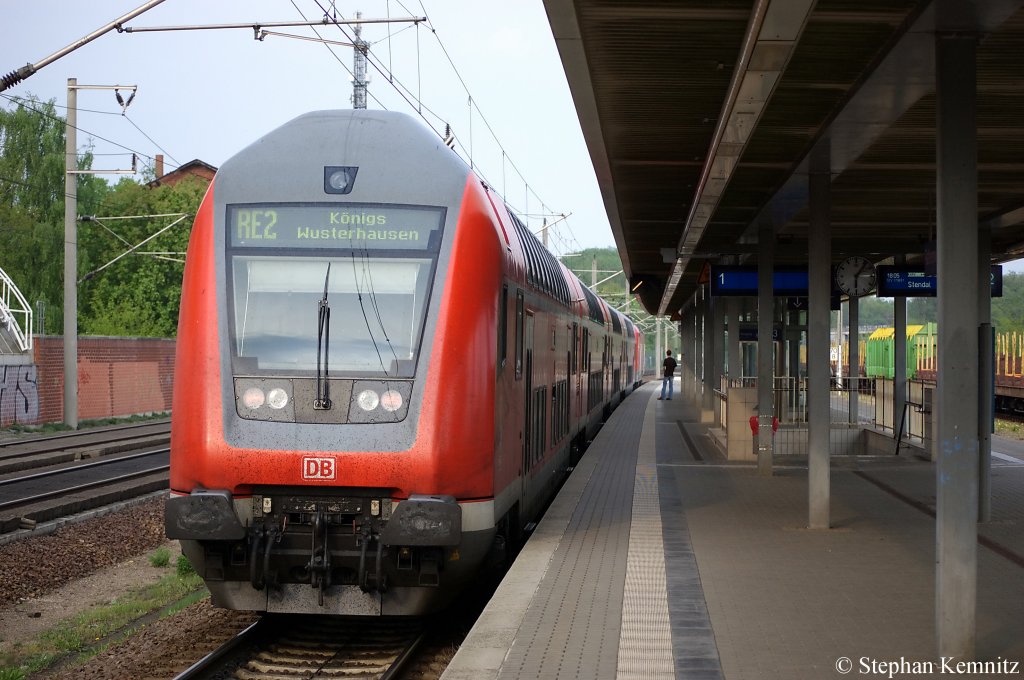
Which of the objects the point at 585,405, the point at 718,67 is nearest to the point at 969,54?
the point at 718,67

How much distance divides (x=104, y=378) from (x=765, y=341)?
2442 centimetres

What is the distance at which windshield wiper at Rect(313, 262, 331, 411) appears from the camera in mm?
7867

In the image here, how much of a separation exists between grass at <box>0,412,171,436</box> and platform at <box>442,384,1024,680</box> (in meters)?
18.1

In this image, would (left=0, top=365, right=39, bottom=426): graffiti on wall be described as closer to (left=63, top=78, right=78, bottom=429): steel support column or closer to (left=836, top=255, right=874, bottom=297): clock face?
(left=63, top=78, right=78, bottom=429): steel support column

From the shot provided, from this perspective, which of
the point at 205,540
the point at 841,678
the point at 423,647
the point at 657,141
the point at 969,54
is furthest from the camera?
the point at 657,141

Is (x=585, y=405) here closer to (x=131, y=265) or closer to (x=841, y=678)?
(x=841, y=678)

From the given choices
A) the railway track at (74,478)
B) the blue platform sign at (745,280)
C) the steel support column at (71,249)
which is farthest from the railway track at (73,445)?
the blue platform sign at (745,280)

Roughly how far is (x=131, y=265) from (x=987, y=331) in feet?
159

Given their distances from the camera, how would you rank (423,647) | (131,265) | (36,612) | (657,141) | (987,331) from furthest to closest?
(131,265) < (657,141) < (36,612) < (987,331) < (423,647)

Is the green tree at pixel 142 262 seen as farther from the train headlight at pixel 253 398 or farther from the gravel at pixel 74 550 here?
the train headlight at pixel 253 398

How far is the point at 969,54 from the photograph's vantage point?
6754 millimetres

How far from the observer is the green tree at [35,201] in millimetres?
51588

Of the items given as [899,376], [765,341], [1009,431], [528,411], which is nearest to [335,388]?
[528,411]

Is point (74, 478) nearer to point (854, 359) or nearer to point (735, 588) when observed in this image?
point (735, 588)
